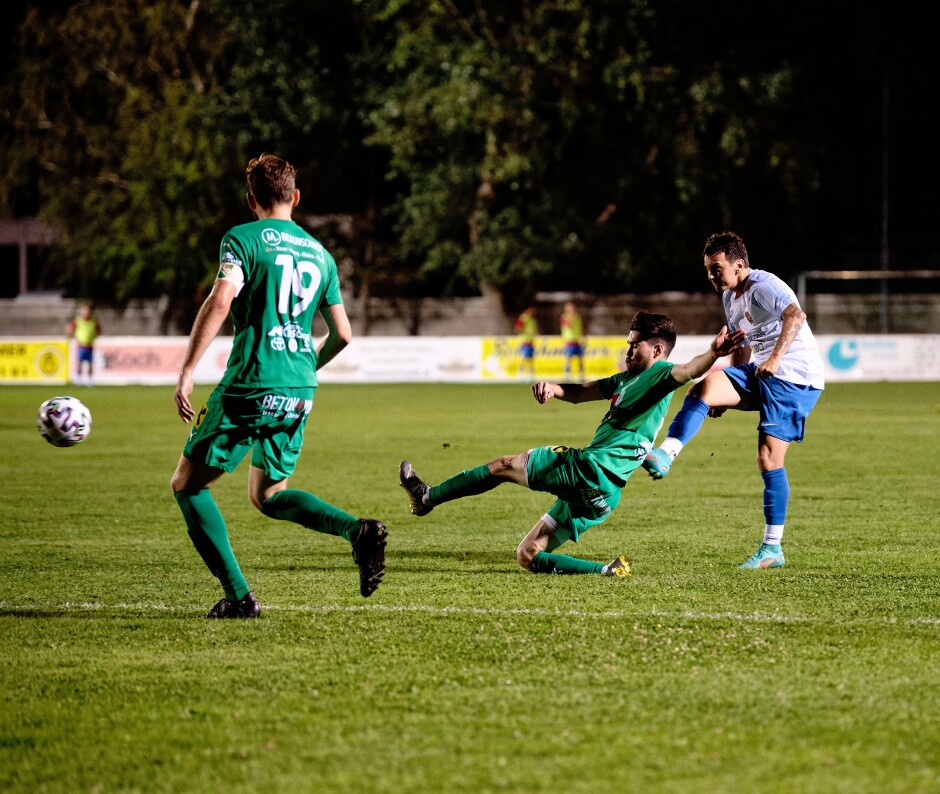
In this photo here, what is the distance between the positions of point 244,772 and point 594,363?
26.9m

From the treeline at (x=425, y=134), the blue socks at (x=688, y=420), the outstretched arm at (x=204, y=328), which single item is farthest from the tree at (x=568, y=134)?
the outstretched arm at (x=204, y=328)

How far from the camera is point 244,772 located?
152 inches

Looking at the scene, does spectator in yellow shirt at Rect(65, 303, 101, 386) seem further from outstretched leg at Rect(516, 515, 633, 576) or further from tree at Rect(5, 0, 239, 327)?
outstretched leg at Rect(516, 515, 633, 576)

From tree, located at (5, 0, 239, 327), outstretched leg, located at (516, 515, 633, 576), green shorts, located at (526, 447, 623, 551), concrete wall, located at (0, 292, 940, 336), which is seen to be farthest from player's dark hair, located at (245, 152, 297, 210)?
tree, located at (5, 0, 239, 327)

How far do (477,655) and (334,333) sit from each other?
171 centimetres

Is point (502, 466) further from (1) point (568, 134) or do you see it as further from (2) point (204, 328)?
(1) point (568, 134)

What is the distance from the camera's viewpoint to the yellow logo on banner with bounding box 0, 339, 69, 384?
31.4 meters

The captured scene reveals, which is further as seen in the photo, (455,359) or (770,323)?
(455,359)

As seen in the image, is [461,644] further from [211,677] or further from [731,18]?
[731,18]

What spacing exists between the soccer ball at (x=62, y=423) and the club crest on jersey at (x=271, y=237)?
2942mm

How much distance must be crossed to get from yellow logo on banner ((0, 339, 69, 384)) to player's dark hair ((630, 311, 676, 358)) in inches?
1040

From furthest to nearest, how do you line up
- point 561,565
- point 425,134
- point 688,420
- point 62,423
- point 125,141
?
point 125,141 → point 425,134 → point 62,423 → point 688,420 → point 561,565

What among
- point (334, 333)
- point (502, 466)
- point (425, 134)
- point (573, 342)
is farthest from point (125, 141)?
point (334, 333)

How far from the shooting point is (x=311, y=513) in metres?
6.02
